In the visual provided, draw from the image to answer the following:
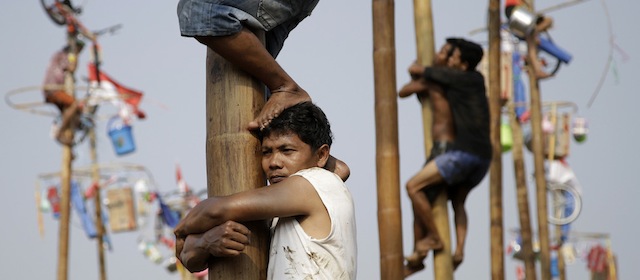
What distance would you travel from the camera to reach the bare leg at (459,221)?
995 cm

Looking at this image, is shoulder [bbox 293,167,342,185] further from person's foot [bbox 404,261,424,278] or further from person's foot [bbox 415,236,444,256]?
person's foot [bbox 404,261,424,278]

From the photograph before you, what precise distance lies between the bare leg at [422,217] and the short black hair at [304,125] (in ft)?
18.6

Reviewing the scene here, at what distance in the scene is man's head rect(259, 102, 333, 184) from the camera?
12.5ft

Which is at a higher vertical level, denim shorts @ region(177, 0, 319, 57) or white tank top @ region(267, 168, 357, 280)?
denim shorts @ region(177, 0, 319, 57)

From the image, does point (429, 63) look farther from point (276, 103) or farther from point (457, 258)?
point (276, 103)

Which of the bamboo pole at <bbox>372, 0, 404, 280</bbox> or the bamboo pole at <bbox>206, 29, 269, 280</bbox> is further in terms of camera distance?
the bamboo pole at <bbox>372, 0, 404, 280</bbox>

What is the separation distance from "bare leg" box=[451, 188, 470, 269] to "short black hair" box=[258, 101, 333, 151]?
614 centimetres

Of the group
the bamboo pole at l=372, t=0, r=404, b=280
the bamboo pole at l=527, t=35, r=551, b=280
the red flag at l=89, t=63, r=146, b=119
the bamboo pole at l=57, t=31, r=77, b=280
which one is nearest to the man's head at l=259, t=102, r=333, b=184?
the bamboo pole at l=372, t=0, r=404, b=280

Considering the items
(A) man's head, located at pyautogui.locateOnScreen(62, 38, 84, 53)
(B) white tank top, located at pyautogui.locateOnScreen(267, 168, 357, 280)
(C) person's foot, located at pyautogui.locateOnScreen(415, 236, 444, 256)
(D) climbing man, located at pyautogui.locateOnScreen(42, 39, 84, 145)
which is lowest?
→ (C) person's foot, located at pyautogui.locateOnScreen(415, 236, 444, 256)

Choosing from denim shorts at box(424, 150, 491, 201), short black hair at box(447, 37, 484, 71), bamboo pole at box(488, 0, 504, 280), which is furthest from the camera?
bamboo pole at box(488, 0, 504, 280)

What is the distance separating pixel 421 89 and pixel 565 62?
28.5 ft

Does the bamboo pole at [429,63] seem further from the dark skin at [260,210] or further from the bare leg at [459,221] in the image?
the dark skin at [260,210]

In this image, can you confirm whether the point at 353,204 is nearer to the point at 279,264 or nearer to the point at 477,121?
the point at 279,264

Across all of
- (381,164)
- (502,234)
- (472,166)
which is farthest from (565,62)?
(381,164)
